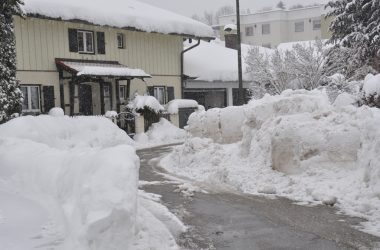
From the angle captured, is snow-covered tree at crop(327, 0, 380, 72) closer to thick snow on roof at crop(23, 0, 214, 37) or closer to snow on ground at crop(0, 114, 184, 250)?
thick snow on roof at crop(23, 0, 214, 37)

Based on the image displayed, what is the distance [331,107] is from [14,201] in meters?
6.62

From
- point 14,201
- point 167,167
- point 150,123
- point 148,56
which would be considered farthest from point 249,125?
point 148,56

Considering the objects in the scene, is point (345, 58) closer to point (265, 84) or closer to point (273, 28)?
point (265, 84)

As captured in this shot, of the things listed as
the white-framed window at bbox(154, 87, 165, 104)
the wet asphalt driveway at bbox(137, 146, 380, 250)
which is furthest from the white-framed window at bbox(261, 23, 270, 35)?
the wet asphalt driveway at bbox(137, 146, 380, 250)

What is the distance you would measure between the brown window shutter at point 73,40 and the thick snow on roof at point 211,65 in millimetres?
7784

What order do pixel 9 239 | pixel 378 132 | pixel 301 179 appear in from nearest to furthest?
pixel 9 239 → pixel 378 132 → pixel 301 179

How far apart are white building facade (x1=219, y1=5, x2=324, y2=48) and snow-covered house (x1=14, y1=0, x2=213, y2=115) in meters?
35.4

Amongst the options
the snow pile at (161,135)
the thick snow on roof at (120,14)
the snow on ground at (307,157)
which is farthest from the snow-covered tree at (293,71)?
the snow on ground at (307,157)

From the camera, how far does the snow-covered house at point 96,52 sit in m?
21.4

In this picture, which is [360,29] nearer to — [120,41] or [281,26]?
[120,41]

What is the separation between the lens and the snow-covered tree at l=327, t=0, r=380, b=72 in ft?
62.1

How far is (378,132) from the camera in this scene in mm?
8508

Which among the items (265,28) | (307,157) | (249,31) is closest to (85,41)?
(307,157)

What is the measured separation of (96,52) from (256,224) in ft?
59.8
